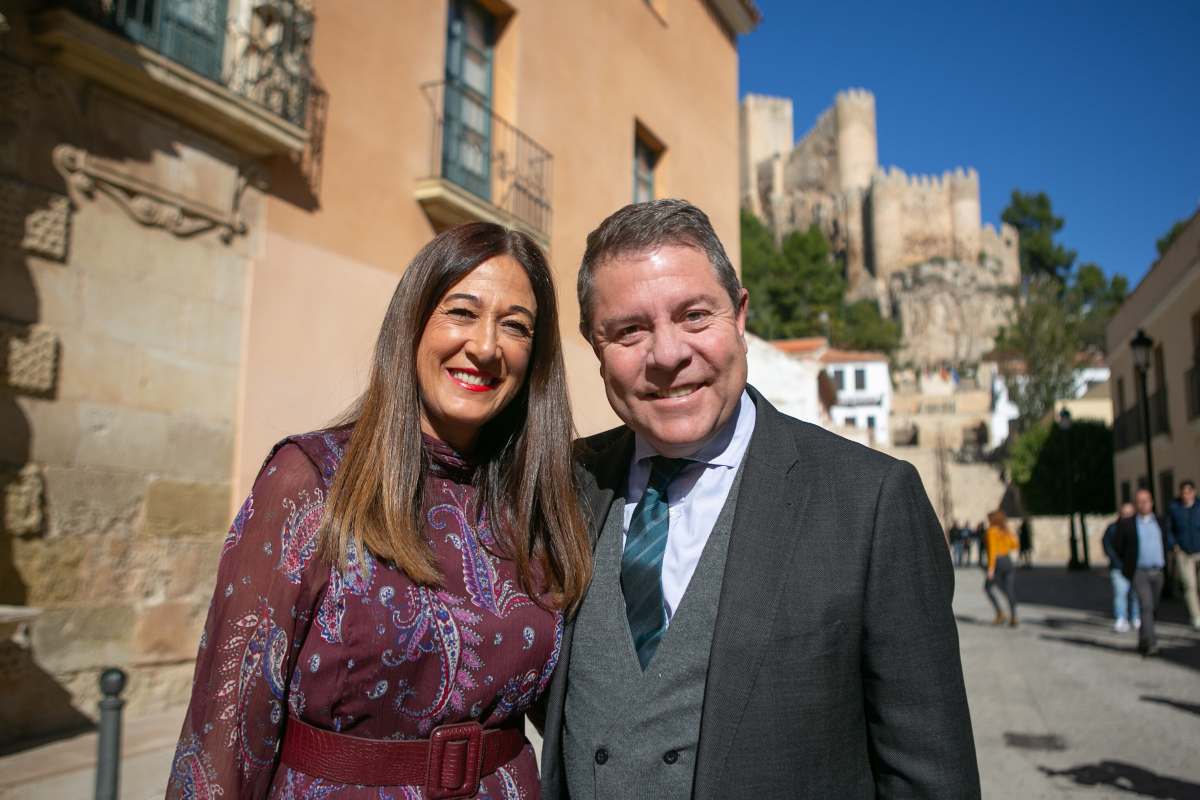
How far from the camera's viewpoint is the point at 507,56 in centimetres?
902

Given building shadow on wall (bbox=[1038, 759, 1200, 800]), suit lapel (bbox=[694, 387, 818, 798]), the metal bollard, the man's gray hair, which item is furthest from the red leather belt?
building shadow on wall (bbox=[1038, 759, 1200, 800])

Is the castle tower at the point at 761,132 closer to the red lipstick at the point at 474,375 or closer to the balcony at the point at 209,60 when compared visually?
the balcony at the point at 209,60

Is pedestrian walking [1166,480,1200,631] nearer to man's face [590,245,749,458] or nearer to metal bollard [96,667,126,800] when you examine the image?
man's face [590,245,749,458]

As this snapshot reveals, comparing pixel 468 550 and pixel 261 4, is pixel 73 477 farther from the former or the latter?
pixel 468 550

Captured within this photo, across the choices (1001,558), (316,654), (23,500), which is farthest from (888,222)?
(316,654)

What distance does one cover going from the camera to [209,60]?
19.9ft

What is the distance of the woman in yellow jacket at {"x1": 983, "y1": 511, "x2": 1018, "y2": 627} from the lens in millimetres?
11977

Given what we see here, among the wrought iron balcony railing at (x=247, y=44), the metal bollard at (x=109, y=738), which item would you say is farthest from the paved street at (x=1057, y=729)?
the wrought iron balcony railing at (x=247, y=44)

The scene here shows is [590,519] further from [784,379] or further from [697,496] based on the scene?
[784,379]

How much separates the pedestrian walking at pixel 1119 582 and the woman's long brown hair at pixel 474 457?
9.92m

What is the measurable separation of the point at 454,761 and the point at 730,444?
2.98 feet

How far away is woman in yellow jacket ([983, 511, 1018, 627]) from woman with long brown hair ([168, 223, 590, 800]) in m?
11.2

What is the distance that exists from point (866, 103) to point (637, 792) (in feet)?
297

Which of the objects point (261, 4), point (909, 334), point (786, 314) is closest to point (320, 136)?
point (261, 4)
